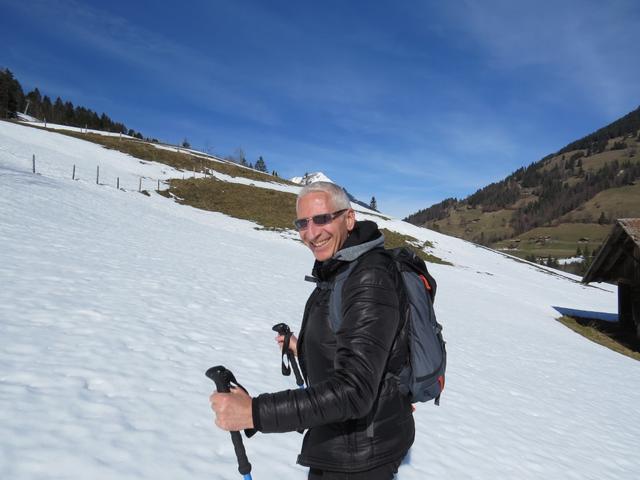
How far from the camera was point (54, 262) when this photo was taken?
8961 millimetres

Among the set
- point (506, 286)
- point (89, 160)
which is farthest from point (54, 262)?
point (89, 160)

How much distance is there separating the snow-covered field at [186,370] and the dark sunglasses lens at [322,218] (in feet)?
9.70

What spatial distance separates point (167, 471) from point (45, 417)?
4.73 ft

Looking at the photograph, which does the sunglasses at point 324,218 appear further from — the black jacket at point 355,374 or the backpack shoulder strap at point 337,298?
the backpack shoulder strap at point 337,298

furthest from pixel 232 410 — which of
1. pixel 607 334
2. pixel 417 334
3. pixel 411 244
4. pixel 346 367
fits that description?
pixel 411 244

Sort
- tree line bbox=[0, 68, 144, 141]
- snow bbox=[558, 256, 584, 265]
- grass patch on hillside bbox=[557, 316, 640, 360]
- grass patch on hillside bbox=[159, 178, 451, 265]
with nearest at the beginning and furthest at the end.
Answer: grass patch on hillside bbox=[557, 316, 640, 360] → grass patch on hillside bbox=[159, 178, 451, 265] → tree line bbox=[0, 68, 144, 141] → snow bbox=[558, 256, 584, 265]

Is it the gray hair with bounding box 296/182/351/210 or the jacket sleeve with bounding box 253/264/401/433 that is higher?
the gray hair with bounding box 296/182/351/210

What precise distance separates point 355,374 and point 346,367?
0.16 ft

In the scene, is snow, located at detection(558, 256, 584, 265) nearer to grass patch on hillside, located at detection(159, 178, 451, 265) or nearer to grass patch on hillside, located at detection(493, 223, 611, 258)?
grass patch on hillside, located at detection(493, 223, 611, 258)

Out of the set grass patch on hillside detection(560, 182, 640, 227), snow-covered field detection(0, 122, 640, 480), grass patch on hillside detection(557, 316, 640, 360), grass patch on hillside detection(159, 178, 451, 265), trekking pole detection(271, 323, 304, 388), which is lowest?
grass patch on hillside detection(557, 316, 640, 360)

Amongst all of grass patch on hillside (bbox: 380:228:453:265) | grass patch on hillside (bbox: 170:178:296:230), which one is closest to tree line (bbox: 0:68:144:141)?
grass patch on hillside (bbox: 170:178:296:230)

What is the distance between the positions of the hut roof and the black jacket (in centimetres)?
Result: 1597

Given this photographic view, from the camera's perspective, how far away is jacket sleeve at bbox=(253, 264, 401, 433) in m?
1.54

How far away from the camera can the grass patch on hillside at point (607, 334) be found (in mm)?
15285
